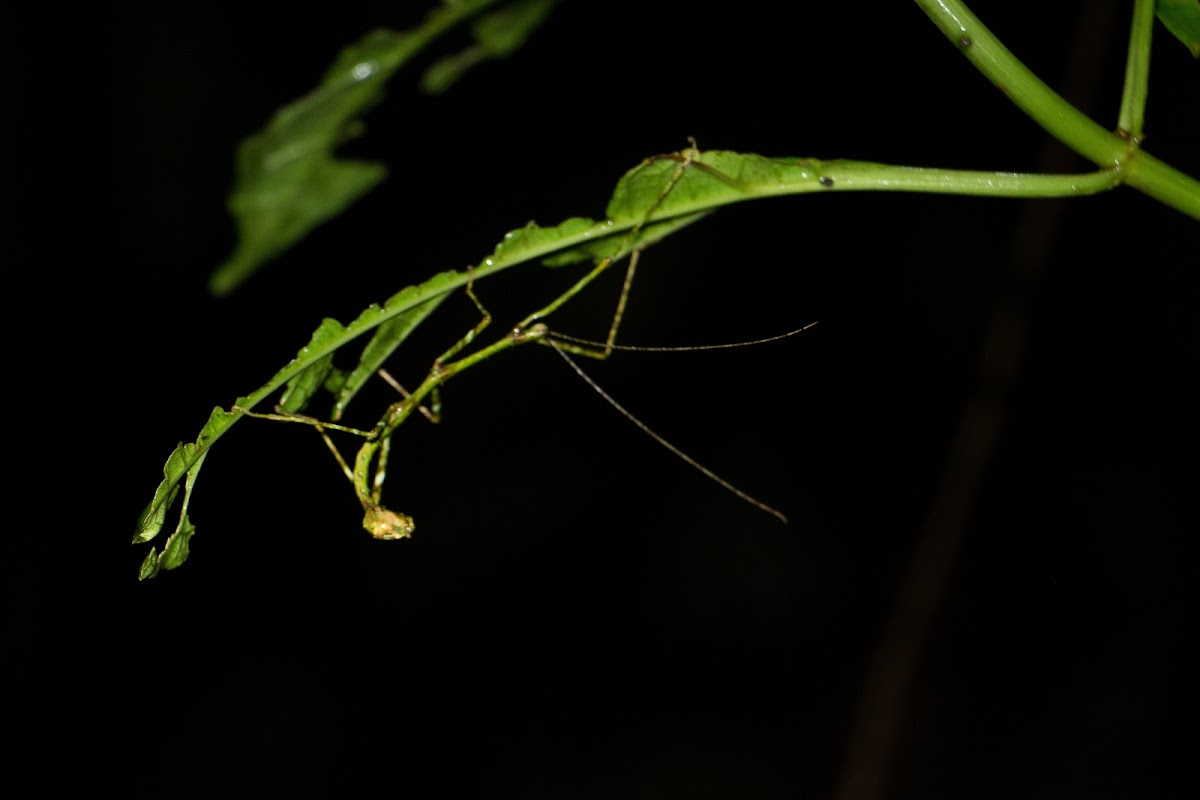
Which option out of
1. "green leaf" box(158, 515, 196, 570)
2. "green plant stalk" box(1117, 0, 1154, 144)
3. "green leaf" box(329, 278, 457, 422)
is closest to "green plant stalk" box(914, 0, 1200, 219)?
"green plant stalk" box(1117, 0, 1154, 144)

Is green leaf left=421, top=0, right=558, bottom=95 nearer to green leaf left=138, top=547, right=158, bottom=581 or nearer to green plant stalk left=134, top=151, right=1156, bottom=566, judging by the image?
green plant stalk left=134, top=151, right=1156, bottom=566

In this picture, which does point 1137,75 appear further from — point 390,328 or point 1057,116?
point 390,328

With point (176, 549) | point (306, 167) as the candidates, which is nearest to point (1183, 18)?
point (306, 167)

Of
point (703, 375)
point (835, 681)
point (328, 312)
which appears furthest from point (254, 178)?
point (835, 681)

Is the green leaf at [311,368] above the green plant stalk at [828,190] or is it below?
below

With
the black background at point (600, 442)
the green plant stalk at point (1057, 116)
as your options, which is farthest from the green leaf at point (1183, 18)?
the black background at point (600, 442)

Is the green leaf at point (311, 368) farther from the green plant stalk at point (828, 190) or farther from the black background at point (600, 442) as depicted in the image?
the black background at point (600, 442)
